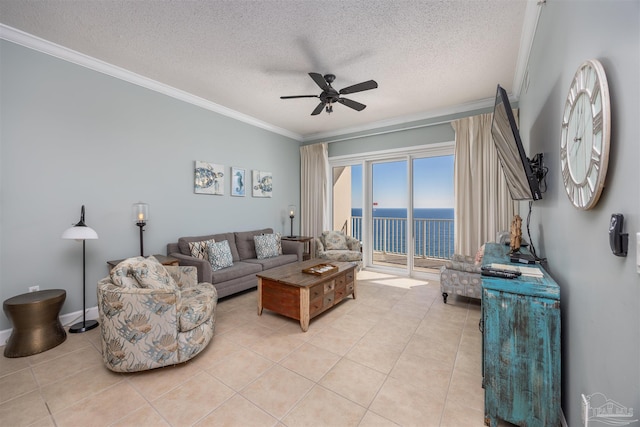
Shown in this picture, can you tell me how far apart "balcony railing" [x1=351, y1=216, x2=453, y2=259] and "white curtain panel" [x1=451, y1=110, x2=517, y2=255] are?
29.1 inches

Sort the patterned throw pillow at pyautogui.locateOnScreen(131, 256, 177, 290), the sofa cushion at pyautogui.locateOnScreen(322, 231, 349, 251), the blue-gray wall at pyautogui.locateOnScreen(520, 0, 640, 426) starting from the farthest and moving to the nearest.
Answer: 1. the sofa cushion at pyautogui.locateOnScreen(322, 231, 349, 251)
2. the patterned throw pillow at pyautogui.locateOnScreen(131, 256, 177, 290)
3. the blue-gray wall at pyautogui.locateOnScreen(520, 0, 640, 426)

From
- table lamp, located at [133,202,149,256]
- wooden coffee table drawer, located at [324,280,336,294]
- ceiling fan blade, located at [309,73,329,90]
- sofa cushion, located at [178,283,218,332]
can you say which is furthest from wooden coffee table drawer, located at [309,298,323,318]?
ceiling fan blade, located at [309,73,329,90]

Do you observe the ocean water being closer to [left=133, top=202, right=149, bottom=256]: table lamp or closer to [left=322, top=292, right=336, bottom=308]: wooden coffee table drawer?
[left=322, top=292, right=336, bottom=308]: wooden coffee table drawer

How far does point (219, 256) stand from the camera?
3.58 m

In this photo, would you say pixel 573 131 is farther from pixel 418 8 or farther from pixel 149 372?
pixel 149 372

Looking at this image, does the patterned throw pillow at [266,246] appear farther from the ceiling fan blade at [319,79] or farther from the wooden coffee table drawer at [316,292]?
the ceiling fan blade at [319,79]

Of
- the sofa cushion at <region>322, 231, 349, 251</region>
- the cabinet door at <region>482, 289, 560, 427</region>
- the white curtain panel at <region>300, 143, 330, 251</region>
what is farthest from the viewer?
the white curtain panel at <region>300, 143, 330, 251</region>

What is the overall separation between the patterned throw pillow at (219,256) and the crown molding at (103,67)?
85.1 inches

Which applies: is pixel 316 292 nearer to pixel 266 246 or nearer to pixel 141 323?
pixel 141 323

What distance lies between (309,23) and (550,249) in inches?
105

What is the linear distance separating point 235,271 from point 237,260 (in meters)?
0.64

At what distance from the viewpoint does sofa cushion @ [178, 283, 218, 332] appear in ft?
6.68

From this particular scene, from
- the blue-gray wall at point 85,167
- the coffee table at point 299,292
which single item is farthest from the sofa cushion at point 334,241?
the blue-gray wall at point 85,167

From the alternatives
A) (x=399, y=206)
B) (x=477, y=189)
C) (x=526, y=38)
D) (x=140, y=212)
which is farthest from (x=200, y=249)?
(x=526, y=38)
